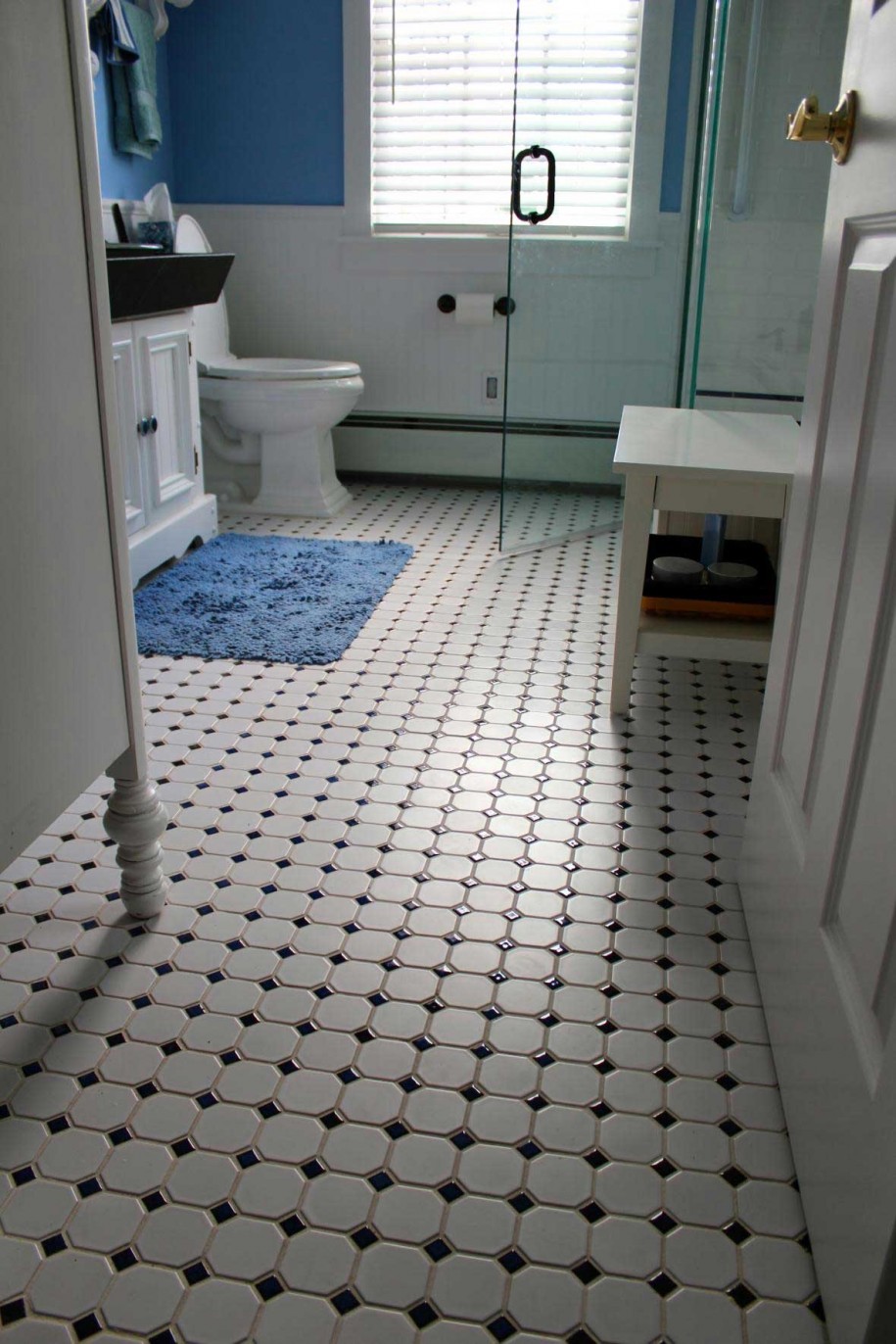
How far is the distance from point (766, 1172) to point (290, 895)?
764 millimetres

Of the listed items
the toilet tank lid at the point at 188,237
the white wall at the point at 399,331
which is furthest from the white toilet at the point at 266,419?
the white wall at the point at 399,331

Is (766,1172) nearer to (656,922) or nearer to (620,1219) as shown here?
(620,1219)

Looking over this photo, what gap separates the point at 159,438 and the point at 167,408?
0.36 feet

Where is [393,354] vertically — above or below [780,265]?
below

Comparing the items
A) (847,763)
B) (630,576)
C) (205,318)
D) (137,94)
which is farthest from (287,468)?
(847,763)

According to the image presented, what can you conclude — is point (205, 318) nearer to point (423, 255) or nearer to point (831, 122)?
point (423, 255)

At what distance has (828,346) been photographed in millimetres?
1270

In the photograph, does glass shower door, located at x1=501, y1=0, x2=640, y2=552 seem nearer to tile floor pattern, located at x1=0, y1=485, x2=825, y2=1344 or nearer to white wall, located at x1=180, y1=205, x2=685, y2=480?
white wall, located at x1=180, y1=205, x2=685, y2=480

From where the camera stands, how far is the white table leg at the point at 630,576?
82.7 inches

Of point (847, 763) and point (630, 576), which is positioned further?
point (630, 576)

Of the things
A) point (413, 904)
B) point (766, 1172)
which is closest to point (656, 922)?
point (413, 904)

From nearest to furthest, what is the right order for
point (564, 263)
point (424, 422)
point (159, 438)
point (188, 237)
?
1. point (159, 438)
2. point (564, 263)
3. point (188, 237)
4. point (424, 422)

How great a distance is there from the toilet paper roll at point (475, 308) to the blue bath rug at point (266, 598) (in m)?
1.08

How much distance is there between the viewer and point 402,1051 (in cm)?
134
